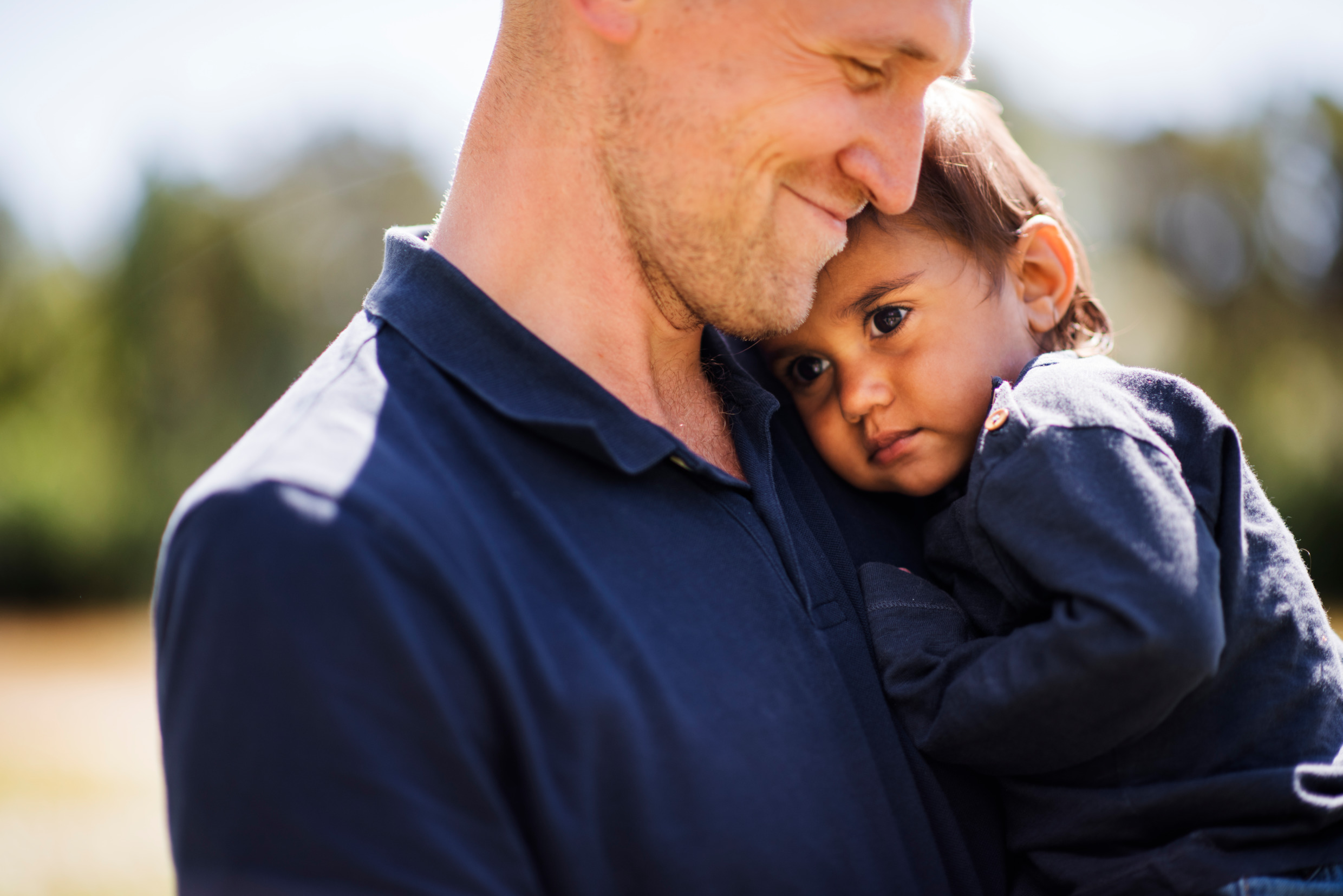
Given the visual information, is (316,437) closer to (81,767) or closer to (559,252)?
(559,252)

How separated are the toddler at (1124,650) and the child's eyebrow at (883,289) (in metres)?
0.30

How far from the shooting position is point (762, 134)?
5.05 feet

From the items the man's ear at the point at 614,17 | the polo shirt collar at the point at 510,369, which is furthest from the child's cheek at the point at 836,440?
the man's ear at the point at 614,17

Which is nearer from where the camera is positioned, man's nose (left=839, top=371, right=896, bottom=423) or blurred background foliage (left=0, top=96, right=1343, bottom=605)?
man's nose (left=839, top=371, right=896, bottom=423)

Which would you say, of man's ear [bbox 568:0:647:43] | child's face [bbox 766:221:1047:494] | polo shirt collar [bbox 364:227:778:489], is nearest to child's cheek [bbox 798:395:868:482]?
child's face [bbox 766:221:1047:494]

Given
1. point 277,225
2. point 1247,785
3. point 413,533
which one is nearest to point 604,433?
point 413,533

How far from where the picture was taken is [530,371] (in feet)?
4.54

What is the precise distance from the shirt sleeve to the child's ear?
1.55 metres

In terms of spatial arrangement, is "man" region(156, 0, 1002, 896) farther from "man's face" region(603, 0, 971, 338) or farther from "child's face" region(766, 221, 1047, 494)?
"child's face" region(766, 221, 1047, 494)

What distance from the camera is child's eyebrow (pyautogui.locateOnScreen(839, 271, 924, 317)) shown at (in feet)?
6.23

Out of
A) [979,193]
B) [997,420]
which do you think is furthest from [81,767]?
[997,420]

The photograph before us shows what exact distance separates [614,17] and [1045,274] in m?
1.10

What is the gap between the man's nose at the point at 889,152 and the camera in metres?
1.63

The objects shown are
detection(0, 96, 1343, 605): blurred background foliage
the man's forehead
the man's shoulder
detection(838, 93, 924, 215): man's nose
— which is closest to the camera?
the man's shoulder
